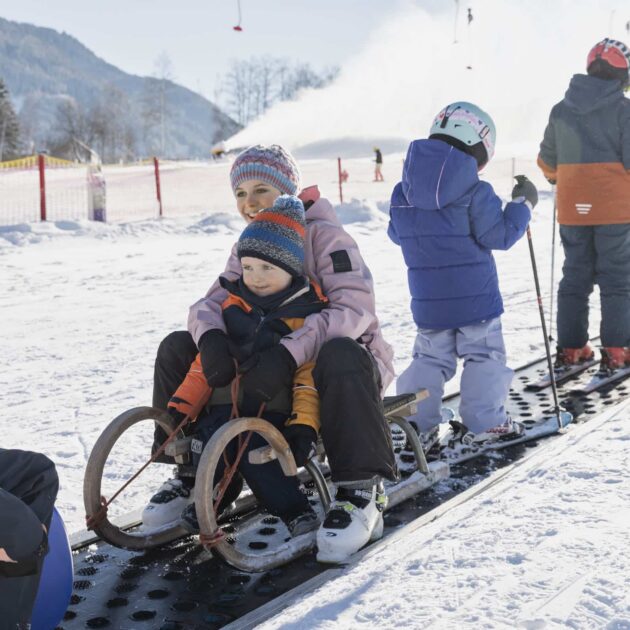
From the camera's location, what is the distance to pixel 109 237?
1218 centimetres

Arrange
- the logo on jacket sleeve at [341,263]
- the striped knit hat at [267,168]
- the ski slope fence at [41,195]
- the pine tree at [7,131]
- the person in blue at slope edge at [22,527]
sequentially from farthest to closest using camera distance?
the pine tree at [7,131]
the ski slope fence at [41,195]
the striped knit hat at [267,168]
the logo on jacket sleeve at [341,263]
the person in blue at slope edge at [22,527]

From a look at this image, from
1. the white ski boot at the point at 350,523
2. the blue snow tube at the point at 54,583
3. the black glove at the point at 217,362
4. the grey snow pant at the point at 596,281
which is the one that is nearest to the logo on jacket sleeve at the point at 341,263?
the black glove at the point at 217,362

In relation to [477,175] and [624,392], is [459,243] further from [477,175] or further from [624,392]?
[624,392]

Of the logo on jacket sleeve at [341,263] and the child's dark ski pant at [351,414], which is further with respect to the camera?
the logo on jacket sleeve at [341,263]

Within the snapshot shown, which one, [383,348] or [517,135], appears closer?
[383,348]

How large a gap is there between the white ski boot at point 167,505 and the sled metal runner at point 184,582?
0.25ft

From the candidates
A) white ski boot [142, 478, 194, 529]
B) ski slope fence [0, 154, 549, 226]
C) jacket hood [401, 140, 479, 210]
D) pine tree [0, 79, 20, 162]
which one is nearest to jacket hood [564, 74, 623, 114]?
jacket hood [401, 140, 479, 210]

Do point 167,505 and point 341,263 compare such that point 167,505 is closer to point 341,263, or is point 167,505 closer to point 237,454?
point 237,454

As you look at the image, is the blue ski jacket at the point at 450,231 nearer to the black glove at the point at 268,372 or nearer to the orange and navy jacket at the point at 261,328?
the orange and navy jacket at the point at 261,328

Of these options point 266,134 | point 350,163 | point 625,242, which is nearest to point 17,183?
point 350,163

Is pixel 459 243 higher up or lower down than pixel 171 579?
higher up

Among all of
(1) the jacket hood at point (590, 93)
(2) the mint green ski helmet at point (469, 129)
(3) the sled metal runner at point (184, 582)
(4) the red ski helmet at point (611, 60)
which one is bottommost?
(3) the sled metal runner at point (184, 582)

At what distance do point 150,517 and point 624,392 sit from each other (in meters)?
2.68

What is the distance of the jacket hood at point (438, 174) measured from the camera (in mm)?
3547
